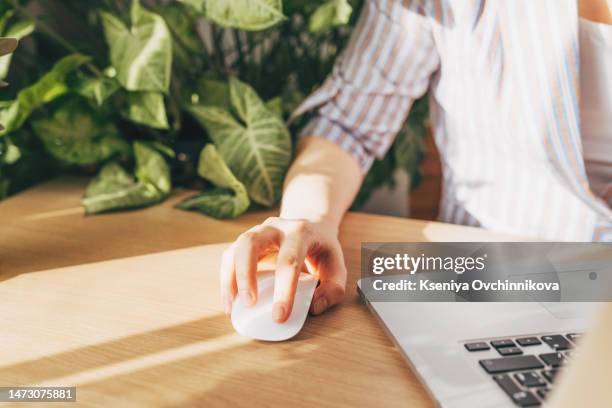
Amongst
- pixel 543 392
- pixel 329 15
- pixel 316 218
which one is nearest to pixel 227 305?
pixel 316 218

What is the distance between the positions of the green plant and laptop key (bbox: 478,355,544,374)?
405 mm

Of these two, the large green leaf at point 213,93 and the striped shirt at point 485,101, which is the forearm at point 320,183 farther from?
→ the large green leaf at point 213,93

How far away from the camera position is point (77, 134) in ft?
2.80

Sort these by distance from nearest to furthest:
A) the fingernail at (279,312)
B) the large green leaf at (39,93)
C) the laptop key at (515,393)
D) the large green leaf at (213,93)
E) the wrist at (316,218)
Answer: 1. the laptop key at (515,393)
2. the fingernail at (279,312)
3. the wrist at (316,218)
4. the large green leaf at (39,93)
5. the large green leaf at (213,93)

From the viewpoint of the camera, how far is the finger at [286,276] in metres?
0.50

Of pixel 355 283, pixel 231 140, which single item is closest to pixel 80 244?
pixel 231 140

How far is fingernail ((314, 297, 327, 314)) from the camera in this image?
1.77ft

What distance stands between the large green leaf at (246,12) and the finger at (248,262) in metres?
0.32

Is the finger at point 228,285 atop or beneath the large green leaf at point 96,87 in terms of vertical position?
beneath

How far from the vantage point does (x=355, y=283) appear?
599 millimetres

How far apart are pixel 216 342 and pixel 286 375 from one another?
0.26ft

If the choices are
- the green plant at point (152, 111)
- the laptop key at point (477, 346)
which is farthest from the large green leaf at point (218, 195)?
the laptop key at point (477, 346)

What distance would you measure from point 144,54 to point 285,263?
1.33 feet

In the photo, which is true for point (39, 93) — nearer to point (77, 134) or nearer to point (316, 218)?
point (77, 134)
